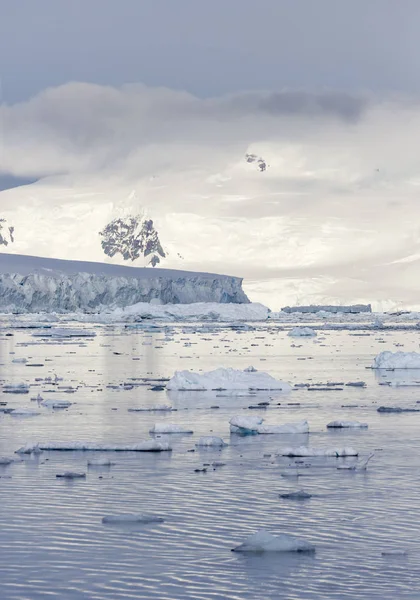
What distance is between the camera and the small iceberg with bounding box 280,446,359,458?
1403 cm

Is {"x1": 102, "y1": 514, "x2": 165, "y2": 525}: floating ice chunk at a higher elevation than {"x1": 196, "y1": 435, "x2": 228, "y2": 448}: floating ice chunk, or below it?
below

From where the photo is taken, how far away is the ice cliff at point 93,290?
305 ft

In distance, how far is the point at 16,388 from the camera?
2364 centimetres

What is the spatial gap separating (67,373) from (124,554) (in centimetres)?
1976

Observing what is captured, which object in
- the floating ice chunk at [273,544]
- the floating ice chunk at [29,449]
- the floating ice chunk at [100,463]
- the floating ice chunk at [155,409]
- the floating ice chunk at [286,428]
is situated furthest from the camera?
the floating ice chunk at [155,409]

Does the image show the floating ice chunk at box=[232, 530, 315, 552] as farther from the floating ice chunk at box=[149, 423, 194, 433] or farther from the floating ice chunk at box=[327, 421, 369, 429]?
the floating ice chunk at box=[327, 421, 369, 429]

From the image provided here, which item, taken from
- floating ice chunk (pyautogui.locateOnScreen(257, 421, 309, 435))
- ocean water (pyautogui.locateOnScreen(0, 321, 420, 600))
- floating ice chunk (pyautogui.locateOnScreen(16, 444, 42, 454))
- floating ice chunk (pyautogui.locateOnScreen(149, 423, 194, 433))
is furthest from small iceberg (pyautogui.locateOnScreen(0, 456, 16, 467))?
floating ice chunk (pyautogui.locateOnScreen(257, 421, 309, 435))

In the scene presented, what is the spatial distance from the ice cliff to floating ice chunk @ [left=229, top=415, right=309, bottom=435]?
77.4 metres

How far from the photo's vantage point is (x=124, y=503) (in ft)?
36.4

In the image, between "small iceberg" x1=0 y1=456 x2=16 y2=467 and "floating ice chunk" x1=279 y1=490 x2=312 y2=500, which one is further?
"small iceberg" x1=0 y1=456 x2=16 y2=467

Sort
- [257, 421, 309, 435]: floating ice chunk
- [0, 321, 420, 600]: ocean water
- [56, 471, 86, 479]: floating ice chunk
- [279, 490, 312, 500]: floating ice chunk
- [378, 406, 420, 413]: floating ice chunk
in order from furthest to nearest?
1. [378, 406, 420, 413]: floating ice chunk
2. [257, 421, 309, 435]: floating ice chunk
3. [56, 471, 86, 479]: floating ice chunk
4. [279, 490, 312, 500]: floating ice chunk
5. [0, 321, 420, 600]: ocean water

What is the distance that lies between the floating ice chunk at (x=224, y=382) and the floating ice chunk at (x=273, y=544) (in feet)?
45.8

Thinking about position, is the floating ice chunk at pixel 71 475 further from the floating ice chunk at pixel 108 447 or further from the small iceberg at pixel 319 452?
the small iceberg at pixel 319 452

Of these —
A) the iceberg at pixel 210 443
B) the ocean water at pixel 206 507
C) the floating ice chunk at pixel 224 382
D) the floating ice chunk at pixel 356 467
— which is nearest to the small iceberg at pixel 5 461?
the ocean water at pixel 206 507
